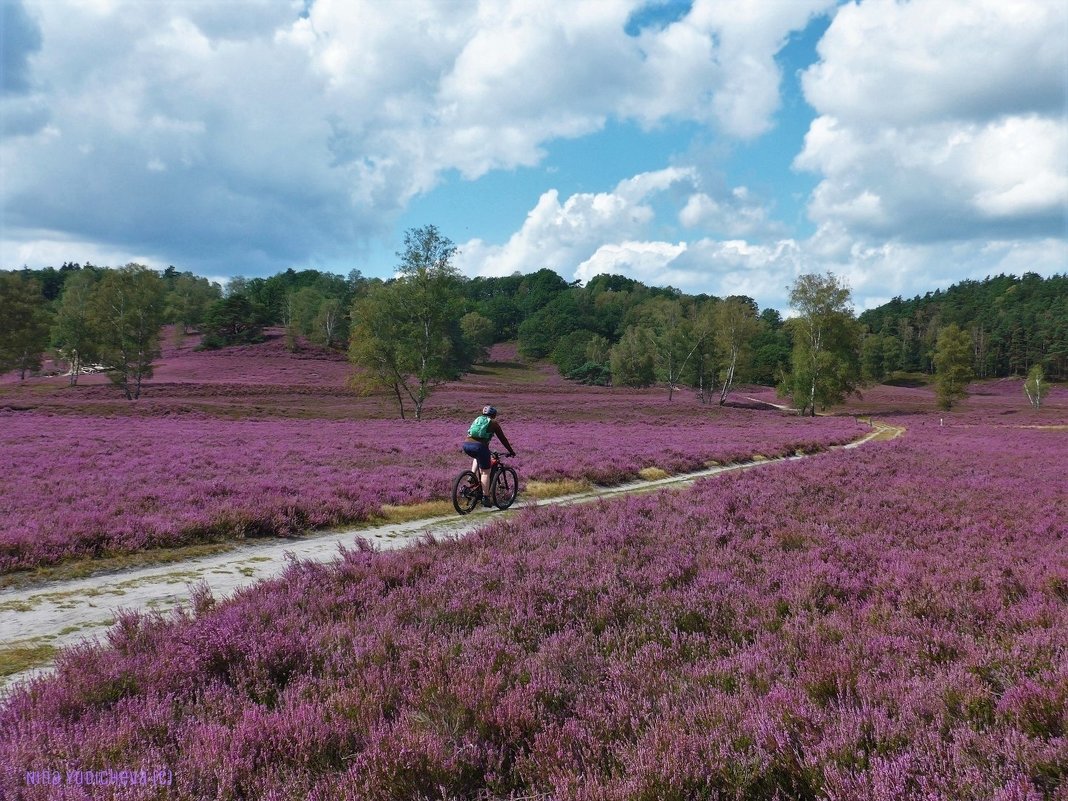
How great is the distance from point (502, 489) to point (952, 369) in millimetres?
75100

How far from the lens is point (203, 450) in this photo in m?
21.5

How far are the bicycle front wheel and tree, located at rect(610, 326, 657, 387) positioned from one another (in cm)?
8389

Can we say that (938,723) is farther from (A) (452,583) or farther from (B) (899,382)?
(B) (899,382)

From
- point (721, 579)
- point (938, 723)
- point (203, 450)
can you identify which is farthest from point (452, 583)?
point (203, 450)

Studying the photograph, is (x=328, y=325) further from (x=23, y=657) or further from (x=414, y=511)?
(x=23, y=657)

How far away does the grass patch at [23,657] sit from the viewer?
5477 mm

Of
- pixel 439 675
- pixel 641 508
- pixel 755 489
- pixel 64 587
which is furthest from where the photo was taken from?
pixel 755 489

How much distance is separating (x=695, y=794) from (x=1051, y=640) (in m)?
3.83

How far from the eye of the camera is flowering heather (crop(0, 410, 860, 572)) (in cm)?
1072

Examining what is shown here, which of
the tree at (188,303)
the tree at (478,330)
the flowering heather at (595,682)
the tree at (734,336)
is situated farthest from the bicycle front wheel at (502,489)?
the tree at (478,330)

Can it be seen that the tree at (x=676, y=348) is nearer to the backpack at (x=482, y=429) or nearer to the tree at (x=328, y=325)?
the tree at (x=328, y=325)

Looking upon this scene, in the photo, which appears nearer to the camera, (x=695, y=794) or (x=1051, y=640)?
(x=695, y=794)

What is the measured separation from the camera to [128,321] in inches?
2263

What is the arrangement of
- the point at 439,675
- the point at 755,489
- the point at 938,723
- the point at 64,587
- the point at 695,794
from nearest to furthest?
the point at 695,794 → the point at 938,723 → the point at 439,675 → the point at 64,587 → the point at 755,489
